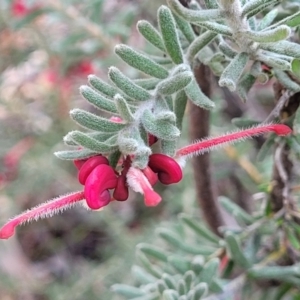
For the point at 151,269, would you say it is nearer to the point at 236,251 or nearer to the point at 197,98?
the point at 236,251

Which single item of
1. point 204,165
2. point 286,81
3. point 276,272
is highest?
point 286,81

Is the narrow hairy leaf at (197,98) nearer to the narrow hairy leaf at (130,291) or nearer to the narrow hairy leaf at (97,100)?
the narrow hairy leaf at (97,100)

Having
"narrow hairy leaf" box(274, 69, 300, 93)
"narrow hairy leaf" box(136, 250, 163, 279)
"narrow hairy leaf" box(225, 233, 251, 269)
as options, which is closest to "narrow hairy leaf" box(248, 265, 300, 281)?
"narrow hairy leaf" box(225, 233, 251, 269)

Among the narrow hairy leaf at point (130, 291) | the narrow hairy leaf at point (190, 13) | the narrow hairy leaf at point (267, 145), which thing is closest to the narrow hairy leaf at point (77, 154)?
the narrow hairy leaf at point (190, 13)

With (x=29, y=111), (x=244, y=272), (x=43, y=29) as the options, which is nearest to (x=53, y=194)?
(x=29, y=111)

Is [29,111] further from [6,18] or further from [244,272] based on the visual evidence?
[244,272]

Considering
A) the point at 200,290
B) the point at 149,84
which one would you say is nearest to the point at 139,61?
the point at 149,84

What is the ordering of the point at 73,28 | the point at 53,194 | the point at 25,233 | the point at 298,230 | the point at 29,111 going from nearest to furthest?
the point at 298,230 → the point at 73,28 → the point at 29,111 → the point at 53,194 → the point at 25,233
